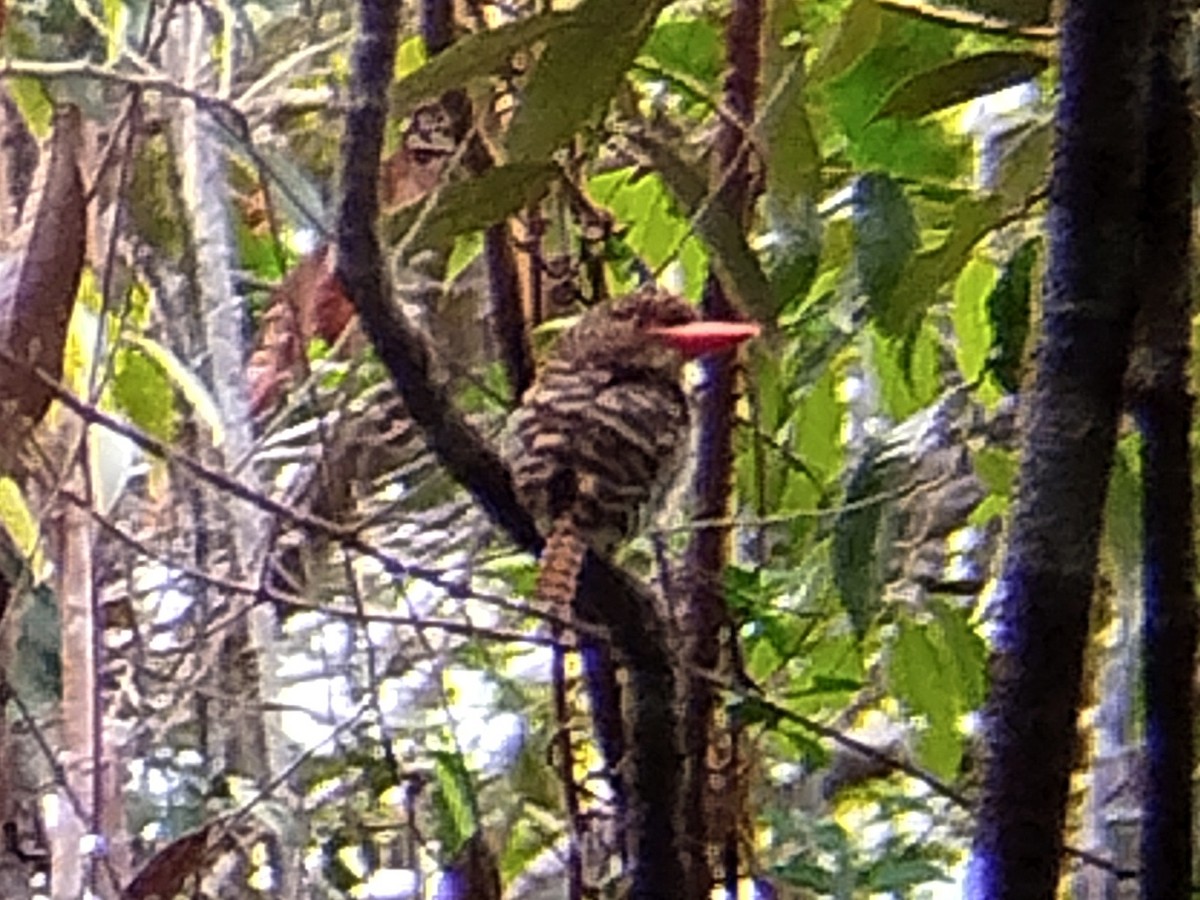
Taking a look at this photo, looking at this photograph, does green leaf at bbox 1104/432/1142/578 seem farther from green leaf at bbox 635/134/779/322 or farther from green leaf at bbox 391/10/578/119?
green leaf at bbox 391/10/578/119

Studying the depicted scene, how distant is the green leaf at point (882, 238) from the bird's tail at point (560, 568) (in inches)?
5.3

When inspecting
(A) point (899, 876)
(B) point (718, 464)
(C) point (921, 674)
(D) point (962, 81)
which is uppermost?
(D) point (962, 81)

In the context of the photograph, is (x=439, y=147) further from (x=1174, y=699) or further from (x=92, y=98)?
(x=1174, y=699)

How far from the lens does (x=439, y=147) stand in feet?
2.89

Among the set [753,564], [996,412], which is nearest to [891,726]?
[753,564]

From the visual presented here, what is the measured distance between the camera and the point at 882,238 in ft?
2.59

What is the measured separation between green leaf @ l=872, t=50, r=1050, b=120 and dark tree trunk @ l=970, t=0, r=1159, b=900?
348mm

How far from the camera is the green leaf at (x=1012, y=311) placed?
0.70 m

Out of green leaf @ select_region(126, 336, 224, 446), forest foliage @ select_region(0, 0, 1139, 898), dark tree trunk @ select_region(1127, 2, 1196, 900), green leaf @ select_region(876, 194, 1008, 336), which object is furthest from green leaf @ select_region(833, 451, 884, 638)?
dark tree trunk @ select_region(1127, 2, 1196, 900)

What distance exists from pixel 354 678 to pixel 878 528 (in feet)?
1.46

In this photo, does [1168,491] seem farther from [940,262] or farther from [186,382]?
[186,382]

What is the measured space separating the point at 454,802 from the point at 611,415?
0.74ft

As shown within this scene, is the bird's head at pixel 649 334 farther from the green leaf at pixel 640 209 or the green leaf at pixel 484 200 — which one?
the green leaf at pixel 484 200

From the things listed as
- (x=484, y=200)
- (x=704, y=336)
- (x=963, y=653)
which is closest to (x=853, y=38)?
(x=484, y=200)
